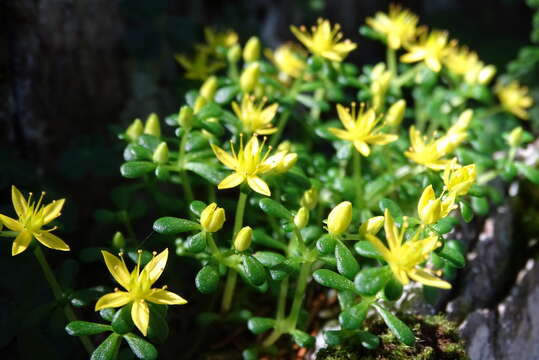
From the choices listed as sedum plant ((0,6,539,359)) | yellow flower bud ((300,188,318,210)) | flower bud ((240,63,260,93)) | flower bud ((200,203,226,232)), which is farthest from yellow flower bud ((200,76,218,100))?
flower bud ((200,203,226,232))

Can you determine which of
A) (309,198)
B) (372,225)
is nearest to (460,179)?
(372,225)

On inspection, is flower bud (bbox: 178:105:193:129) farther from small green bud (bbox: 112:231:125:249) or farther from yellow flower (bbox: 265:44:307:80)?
yellow flower (bbox: 265:44:307:80)

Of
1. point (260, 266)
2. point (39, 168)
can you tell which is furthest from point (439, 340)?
point (39, 168)

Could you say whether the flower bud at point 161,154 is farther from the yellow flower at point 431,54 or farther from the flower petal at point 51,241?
the yellow flower at point 431,54

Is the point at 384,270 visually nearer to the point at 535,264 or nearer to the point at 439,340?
the point at 439,340

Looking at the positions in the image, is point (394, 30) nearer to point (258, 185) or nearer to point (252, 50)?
point (252, 50)
